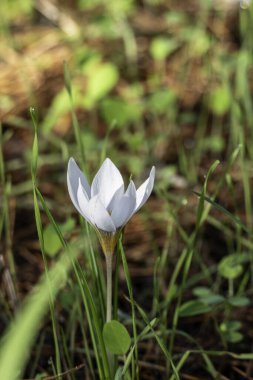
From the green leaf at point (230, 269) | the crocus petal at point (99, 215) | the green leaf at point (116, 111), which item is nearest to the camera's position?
the crocus petal at point (99, 215)

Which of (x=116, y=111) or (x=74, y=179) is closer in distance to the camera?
(x=74, y=179)

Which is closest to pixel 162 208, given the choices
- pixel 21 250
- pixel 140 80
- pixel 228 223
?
pixel 228 223

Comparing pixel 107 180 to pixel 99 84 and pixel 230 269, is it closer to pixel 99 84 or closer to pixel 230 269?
pixel 230 269

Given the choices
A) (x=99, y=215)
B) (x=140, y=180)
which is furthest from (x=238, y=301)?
(x=140, y=180)

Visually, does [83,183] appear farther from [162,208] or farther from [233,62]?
[233,62]

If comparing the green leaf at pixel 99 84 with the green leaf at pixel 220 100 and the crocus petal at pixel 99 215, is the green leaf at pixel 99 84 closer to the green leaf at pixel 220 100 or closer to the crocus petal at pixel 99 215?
the green leaf at pixel 220 100

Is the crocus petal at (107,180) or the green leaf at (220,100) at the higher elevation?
the crocus petal at (107,180)

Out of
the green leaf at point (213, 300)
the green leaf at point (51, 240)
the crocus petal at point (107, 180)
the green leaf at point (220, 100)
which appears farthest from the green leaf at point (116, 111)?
the crocus petal at point (107, 180)
